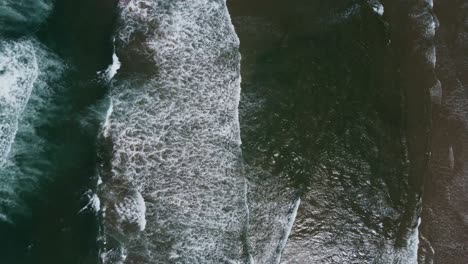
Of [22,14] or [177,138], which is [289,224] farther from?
[22,14]

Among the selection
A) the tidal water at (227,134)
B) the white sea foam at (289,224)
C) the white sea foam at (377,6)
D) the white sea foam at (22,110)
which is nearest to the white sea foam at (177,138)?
the tidal water at (227,134)

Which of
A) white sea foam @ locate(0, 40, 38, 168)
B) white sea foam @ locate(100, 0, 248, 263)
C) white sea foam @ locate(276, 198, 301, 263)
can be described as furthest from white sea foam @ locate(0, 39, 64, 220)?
white sea foam @ locate(276, 198, 301, 263)

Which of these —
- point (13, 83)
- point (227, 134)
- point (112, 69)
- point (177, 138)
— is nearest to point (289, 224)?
point (227, 134)

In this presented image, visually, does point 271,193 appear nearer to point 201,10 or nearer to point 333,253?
point 333,253

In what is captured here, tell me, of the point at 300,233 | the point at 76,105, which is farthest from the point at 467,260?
the point at 76,105

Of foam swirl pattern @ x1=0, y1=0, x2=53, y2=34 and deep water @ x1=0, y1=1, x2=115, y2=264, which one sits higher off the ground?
foam swirl pattern @ x1=0, y1=0, x2=53, y2=34

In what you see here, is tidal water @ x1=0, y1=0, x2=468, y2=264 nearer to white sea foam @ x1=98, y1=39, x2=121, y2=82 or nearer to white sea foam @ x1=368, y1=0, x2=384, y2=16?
white sea foam @ x1=98, y1=39, x2=121, y2=82
